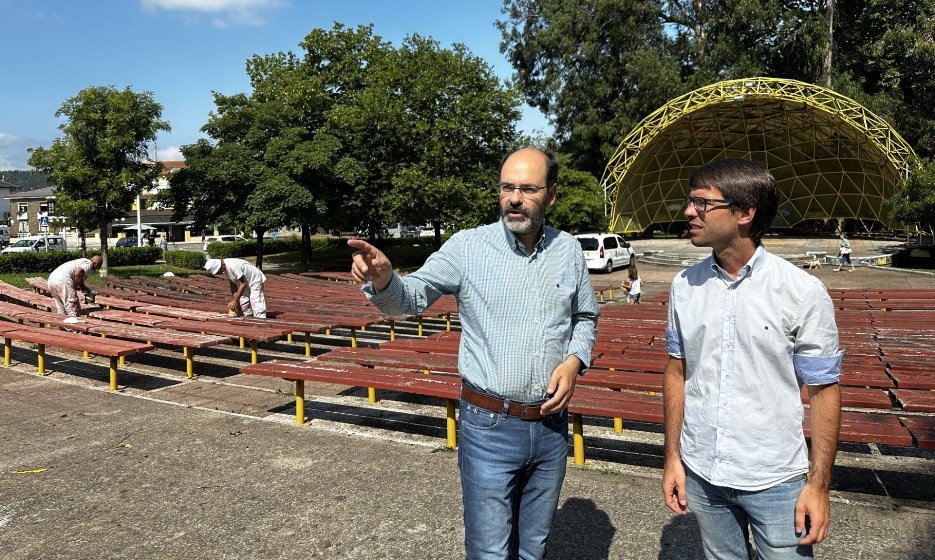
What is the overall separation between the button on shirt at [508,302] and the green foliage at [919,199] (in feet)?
85.5

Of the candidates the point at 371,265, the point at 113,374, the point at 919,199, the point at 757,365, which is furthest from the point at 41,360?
the point at 919,199

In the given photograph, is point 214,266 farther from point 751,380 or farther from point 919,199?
point 919,199

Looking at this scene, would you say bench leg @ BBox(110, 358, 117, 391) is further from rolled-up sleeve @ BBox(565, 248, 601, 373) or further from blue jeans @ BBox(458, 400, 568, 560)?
rolled-up sleeve @ BBox(565, 248, 601, 373)

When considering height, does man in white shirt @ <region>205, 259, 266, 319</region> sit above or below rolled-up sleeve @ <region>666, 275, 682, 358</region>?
below

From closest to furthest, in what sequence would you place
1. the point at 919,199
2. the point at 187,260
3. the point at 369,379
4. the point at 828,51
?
the point at 369,379 < the point at 919,199 < the point at 187,260 < the point at 828,51

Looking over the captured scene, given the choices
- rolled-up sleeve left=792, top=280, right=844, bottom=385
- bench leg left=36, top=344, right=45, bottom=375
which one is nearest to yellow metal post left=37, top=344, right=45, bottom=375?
bench leg left=36, top=344, right=45, bottom=375

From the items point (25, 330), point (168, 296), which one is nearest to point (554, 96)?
point (168, 296)

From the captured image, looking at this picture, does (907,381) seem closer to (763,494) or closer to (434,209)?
(763,494)

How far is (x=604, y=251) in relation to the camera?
25.7 m

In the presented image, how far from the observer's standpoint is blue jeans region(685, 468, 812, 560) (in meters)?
2.14

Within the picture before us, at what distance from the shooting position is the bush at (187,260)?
30.4 m

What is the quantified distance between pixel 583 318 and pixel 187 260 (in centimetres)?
3119

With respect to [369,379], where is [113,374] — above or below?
below

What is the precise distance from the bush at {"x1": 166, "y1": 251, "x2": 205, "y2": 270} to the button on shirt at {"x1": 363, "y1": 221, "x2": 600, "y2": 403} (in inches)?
1179
